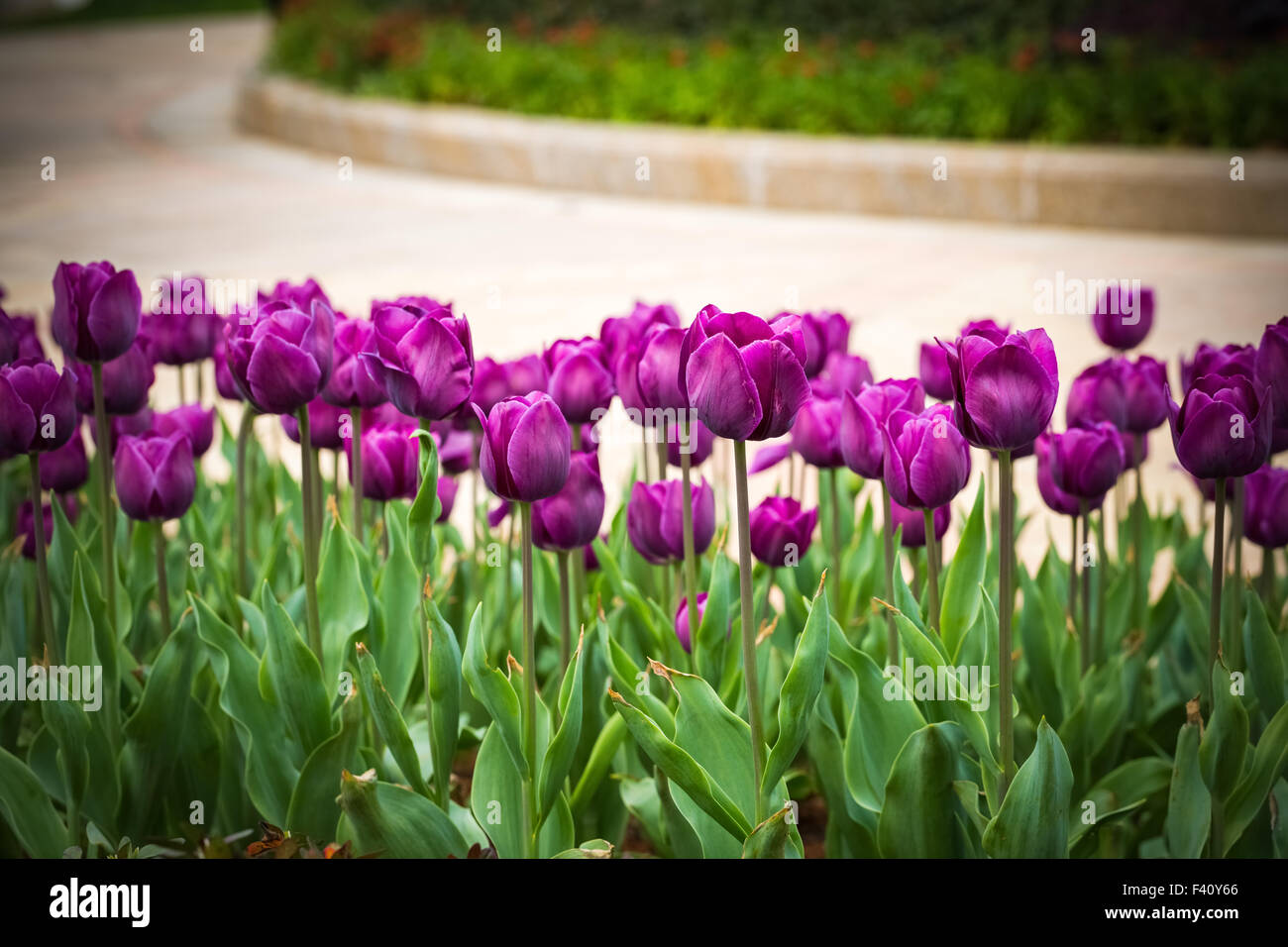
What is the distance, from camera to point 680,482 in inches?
76.9

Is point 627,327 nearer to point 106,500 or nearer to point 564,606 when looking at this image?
point 564,606

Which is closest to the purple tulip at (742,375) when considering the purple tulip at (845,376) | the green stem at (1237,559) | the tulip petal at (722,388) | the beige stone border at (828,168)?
the tulip petal at (722,388)

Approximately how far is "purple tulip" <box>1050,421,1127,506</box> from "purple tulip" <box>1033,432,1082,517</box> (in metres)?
0.02

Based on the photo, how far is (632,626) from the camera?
2.06 meters

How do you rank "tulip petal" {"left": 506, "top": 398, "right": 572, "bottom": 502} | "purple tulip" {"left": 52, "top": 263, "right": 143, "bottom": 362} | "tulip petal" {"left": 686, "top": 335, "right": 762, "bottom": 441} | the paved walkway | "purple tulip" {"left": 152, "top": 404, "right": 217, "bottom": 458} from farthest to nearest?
the paved walkway → "purple tulip" {"left": 152, "top": 404, "right": 217, "bottom": 458} → "purple tulip" {"left": 52, "top": 263, "right": 143, "bottom": 362} → "tulip petal" {"left": 506, "top": 398, "right": 572, "bottom": 502} → "tulip petal" {"left": 686, "top": 335, "right": 762, "bottom": 441}

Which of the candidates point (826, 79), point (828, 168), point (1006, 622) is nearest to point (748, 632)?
point (1006, 622)

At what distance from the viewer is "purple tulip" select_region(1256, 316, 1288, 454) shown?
1.69m

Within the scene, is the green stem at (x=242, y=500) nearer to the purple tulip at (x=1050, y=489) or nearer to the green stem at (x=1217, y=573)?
the purple tulip at (x=1050, y=489)

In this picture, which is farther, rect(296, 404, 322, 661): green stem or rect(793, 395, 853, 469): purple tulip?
rect(793, 395, 853, 469): purple tulip

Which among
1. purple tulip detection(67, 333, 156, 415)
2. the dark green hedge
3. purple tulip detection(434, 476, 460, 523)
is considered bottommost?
purple tulip detection(434, 476, 460, 523)

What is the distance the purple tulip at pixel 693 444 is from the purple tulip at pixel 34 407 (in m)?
0.79

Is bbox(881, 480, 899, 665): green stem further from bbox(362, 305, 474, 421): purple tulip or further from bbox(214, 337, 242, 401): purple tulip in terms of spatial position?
bbox(214, 337, 242, 401): purple tulip

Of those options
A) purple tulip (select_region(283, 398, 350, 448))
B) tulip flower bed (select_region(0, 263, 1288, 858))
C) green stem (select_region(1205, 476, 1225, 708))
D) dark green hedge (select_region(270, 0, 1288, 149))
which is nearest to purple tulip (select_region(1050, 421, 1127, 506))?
tulip flower bed (select_region(0, 263, 1288, 858))

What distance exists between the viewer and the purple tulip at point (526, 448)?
150 centimetres
